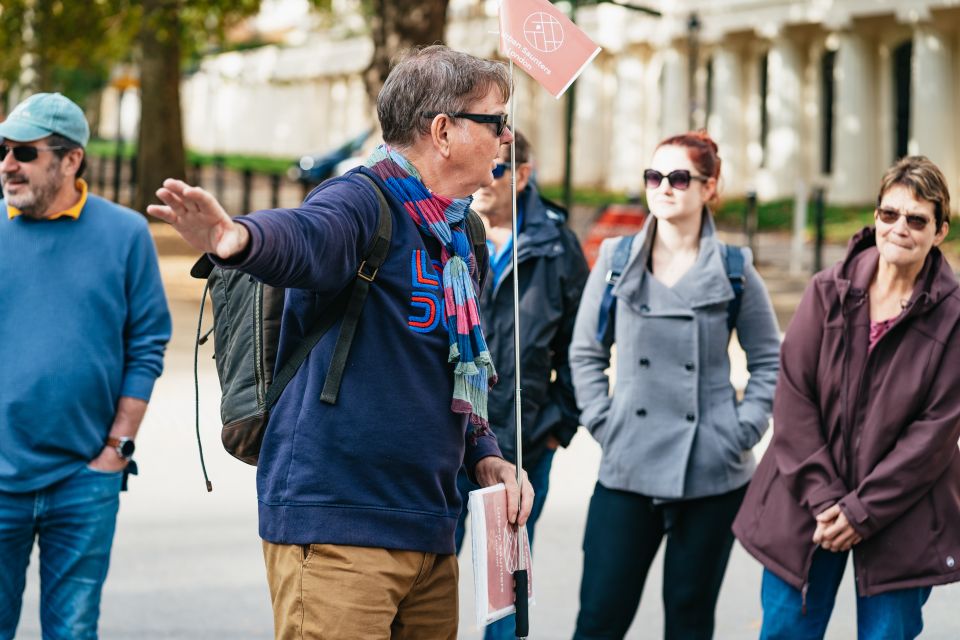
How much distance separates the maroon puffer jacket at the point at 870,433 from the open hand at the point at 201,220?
228cm

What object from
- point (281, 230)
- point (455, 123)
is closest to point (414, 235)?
point (455, 123)

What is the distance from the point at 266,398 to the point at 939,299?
2.12m

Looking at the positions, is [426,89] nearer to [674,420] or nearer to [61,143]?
[61,143]

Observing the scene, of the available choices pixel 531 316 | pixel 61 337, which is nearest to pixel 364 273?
pixel 61 337

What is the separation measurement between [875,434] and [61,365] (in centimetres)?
240

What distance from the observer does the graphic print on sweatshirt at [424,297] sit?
3076 millimetres

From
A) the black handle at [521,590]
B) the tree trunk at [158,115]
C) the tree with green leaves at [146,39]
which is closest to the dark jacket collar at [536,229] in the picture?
the black handle at [521,590]

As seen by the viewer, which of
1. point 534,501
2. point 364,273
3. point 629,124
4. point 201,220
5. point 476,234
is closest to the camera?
point 201,220

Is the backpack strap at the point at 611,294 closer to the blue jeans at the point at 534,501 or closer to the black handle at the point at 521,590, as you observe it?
the blue jeans at the point at 534,501

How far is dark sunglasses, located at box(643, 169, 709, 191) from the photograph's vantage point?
5020 millimetres

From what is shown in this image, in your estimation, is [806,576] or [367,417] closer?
[367,417]

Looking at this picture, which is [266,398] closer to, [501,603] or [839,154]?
[501,603]

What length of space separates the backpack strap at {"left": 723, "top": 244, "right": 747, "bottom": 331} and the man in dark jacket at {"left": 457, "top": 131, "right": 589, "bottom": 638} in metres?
0.66

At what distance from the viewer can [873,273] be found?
444cm
